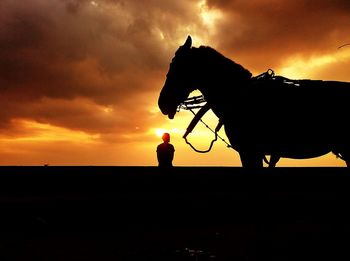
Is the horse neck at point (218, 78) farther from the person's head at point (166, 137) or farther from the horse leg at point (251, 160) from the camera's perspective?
the person's head at point (166, 137)

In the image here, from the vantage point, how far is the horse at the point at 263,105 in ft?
18.9

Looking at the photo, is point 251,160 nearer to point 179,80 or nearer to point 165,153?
point 179,80

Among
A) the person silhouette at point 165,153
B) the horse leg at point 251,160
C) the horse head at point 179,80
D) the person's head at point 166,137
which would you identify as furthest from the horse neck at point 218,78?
the person's head at point 166,137

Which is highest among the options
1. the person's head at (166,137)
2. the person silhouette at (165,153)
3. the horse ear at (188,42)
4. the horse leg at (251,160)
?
the horse ear at (188,42)
